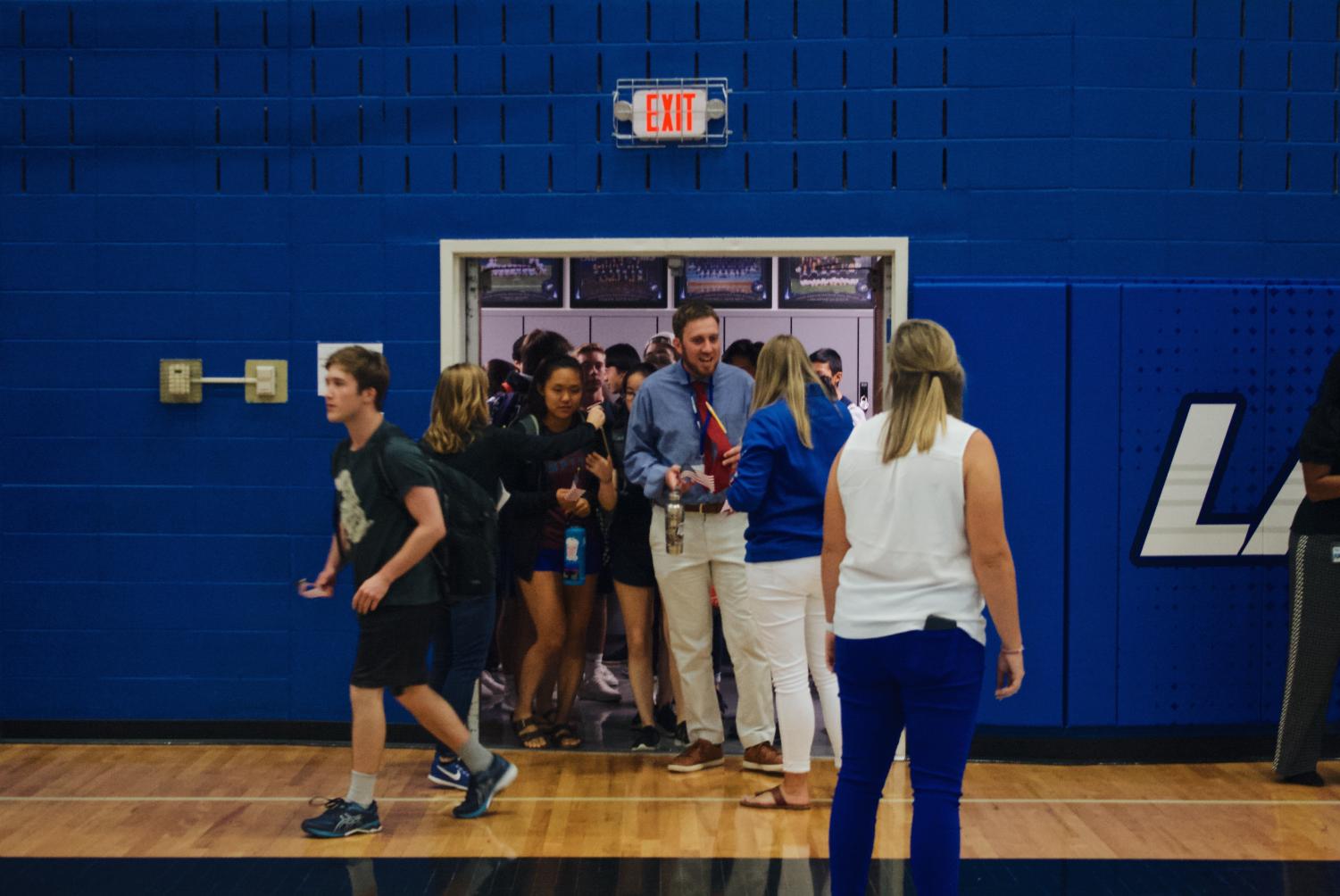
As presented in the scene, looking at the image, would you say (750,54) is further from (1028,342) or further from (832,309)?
(832,309)

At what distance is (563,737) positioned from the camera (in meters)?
5.30

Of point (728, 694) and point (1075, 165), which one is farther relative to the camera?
point (728, 694)

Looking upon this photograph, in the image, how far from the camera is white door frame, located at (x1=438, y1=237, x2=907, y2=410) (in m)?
5.25

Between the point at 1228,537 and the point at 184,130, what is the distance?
4.49 meters

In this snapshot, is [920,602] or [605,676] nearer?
[920,602]

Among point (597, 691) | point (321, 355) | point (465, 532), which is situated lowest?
point (597, 691)

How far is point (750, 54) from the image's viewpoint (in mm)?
5273

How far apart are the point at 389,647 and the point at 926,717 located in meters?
1.85

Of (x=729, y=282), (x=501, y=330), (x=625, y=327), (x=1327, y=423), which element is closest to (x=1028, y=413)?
(x=1327, y=423)

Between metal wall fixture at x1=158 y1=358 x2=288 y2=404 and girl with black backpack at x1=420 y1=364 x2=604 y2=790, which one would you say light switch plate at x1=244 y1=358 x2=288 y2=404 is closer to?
metal wall fixture at x1=158 y1=358 x2=288 y2=404

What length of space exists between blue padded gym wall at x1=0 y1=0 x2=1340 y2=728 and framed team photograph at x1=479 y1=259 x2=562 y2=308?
225 centimetres

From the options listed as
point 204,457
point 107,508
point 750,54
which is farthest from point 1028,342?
point 107,508

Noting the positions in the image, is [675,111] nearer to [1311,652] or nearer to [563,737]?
[563,737]

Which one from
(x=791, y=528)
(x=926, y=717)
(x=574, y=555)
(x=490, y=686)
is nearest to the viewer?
(x=926, y=717)
